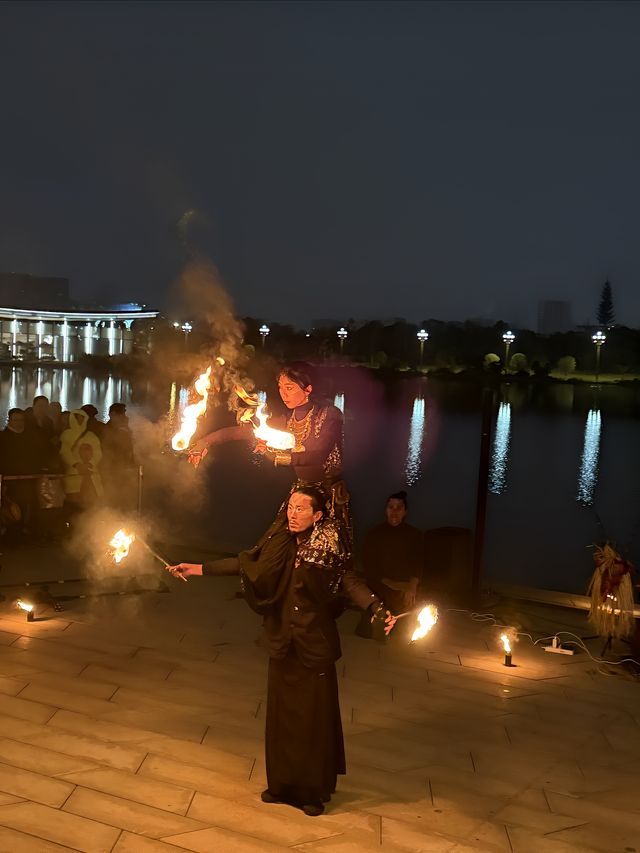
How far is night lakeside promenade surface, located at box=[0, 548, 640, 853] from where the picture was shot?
15.7 feet

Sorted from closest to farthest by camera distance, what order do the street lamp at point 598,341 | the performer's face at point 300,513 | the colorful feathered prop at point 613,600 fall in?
the performer's face at point 300,513, the colorful feathered prop at point 613,600, the street lamp at point 598,341

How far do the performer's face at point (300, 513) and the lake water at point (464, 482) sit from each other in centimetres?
158

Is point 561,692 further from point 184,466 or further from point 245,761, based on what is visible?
point 184,466

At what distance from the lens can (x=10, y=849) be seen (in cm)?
432

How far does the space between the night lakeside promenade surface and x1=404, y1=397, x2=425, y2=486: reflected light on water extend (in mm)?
25541

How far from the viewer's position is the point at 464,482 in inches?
1380

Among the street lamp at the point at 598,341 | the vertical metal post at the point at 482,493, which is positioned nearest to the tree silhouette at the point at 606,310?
the street lamp at the point at 598,341

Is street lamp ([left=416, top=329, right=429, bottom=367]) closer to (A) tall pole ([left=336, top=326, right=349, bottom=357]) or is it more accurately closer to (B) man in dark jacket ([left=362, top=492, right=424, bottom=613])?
(A) tall pole ([left=336, top=326, right=349, bottom=357])

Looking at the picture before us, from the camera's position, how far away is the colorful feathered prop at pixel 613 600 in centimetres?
823

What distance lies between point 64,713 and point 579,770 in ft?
11.5

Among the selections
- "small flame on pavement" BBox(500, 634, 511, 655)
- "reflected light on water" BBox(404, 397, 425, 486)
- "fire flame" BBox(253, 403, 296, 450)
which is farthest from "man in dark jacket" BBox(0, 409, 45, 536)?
"reflected light on water" BBox(404, 397, 425, 486)

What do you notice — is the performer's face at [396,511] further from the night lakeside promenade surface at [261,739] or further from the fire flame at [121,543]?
the fire flame at [121,543]

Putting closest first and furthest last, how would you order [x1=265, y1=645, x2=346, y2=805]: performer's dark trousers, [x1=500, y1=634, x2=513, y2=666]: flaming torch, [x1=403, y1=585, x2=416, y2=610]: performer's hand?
[x1=265, y1=645, x2=346, y2=805]: performer's dark trousers < [x1=500, y1=634, x2=513, y2=666]: flaming torch < [x1=403, y1=585, x2=416, y2=610]: performer's hand

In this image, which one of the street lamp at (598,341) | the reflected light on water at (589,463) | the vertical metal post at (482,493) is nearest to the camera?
the vertical metal post at (482,493)
